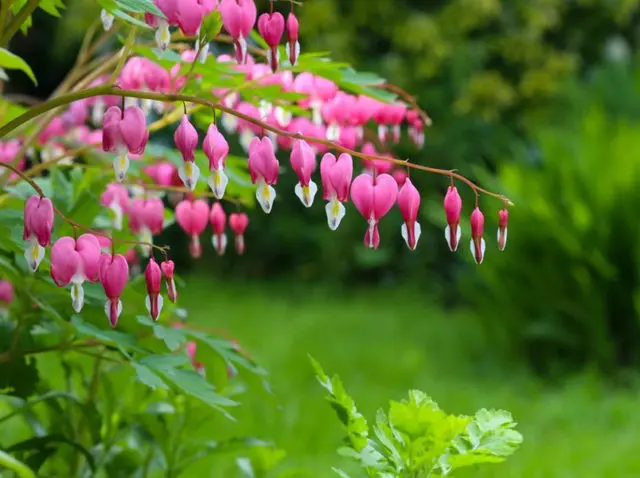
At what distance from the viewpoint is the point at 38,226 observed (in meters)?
1.29

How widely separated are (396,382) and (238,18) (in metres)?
3.51

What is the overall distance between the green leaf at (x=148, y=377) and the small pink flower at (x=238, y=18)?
1.57 feet

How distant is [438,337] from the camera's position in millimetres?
5836

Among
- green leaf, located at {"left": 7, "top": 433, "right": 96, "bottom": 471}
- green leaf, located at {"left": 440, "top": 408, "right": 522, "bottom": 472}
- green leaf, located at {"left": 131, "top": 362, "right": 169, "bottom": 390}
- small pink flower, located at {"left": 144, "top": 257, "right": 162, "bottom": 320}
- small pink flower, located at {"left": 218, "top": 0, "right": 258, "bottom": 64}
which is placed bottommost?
green leaf, located at {"left": 7, "top": 433, "right": 96, "bottom": 471}

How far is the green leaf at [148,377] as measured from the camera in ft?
4.89

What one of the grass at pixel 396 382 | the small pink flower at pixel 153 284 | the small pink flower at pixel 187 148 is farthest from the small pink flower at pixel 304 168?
the grass at pixel 396 382

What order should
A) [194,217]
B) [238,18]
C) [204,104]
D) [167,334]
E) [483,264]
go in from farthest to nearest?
[483,264] < [194,217] < [167,334] < [238,18] < [204,104]

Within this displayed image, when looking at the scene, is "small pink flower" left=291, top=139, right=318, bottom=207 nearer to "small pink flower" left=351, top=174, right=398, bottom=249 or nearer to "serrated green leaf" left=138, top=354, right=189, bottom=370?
"small pink flower" left=351, top=174, right=398, bottom=249

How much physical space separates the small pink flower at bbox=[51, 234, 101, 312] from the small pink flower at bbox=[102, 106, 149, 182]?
11 cm

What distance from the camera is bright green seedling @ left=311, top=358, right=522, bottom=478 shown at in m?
1.38

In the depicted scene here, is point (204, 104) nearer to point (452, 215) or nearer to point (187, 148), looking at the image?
point (187, 148)

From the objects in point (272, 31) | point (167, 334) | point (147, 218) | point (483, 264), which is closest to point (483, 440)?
point (167, 334)

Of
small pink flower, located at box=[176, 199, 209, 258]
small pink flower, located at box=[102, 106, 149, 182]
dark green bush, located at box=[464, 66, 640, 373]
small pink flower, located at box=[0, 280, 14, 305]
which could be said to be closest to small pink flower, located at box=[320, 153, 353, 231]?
small pink flower, located at box=[102, 106, 149, 182]

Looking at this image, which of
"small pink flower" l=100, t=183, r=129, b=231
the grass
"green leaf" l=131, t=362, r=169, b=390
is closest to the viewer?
"green leaf" l=131, t=362, r=169, b=390
